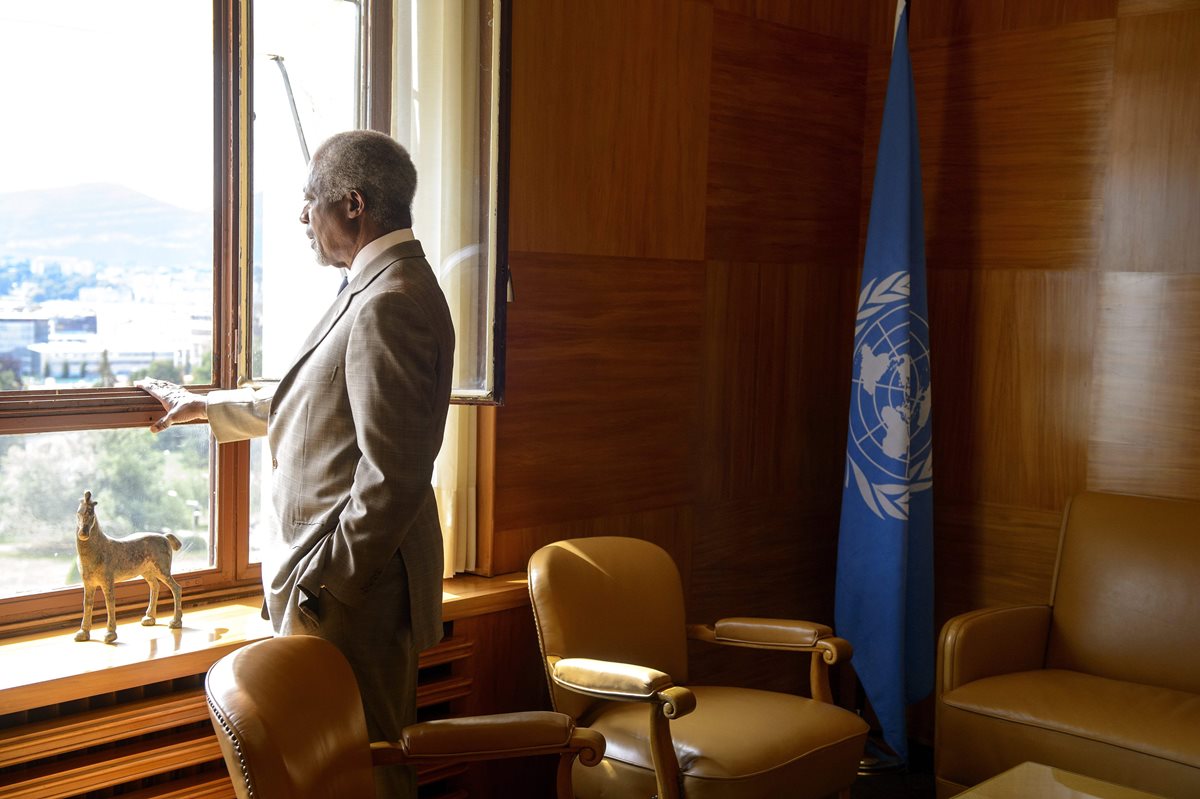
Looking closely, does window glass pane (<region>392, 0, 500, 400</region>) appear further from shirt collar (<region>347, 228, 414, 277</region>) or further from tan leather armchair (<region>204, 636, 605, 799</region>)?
tan leather armchair (<region>204, 636, 605, 799</region>)

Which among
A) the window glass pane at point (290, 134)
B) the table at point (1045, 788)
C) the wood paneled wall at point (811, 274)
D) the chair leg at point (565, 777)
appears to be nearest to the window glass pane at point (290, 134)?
the window glass pane at point (290, 134)

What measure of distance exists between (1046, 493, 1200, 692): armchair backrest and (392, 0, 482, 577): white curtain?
6.22ft

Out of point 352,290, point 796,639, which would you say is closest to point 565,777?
point 796,639

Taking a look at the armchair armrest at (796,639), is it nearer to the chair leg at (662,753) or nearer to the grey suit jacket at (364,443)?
the chair leg at (662,753)

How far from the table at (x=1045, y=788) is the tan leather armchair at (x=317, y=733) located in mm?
796

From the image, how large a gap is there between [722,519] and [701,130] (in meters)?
1.19

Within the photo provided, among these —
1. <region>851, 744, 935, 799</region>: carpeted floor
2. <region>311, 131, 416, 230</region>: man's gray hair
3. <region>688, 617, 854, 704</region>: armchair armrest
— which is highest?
<region>311, 131, 416, 230</region>: man's gray hair

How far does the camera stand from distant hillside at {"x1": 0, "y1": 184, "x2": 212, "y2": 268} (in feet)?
7.70

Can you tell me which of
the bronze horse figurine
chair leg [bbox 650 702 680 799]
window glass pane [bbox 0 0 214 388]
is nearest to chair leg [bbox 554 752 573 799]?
chair leg [bbox 650 702 680 799]

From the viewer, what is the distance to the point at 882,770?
3611 mm

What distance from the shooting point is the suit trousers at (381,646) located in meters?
2.11

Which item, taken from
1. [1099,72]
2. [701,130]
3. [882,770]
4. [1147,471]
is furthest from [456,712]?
[1099,72]

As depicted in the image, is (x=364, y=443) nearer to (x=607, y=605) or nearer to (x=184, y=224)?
(x=184, y=224)

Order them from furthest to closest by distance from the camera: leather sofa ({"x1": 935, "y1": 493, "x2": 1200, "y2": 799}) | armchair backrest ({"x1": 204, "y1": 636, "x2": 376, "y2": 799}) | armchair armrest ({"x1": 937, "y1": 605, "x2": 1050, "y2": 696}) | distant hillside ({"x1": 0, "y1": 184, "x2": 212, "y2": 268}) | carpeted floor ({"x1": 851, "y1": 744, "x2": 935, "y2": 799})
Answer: carpeted floor ({"x1": 851, "y1": 744, "x2": 935, "y2": 799}) < armchair armrest ({"x1": 937, "y1": 605, "x2": 1050, "y2": 696}) < leather sofa ({"x1": 935, "y1": 493, "x2": 1200, "y2": 799}) < distant hillside ({"x1": 0, "y1": 184, "x2": 212, "y2": 268}) < armchair backrest ({"x1": 204, "y1": 636, "x2": 376, "y2": 799})
